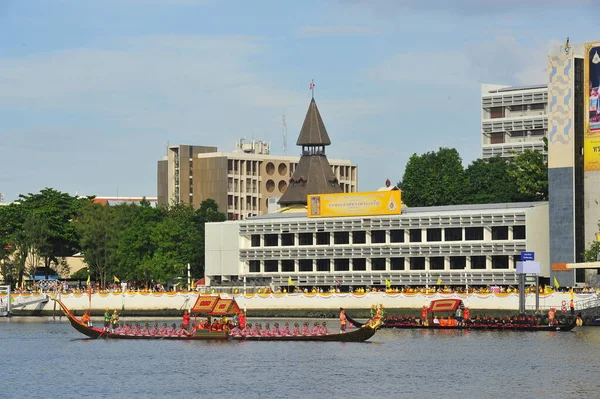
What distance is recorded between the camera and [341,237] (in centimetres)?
14588

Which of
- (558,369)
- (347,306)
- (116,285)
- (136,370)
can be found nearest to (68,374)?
(136,370)

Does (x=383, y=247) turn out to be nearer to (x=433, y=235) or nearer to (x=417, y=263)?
(x=417, y=263)

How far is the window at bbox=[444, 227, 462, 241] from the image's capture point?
137 meters

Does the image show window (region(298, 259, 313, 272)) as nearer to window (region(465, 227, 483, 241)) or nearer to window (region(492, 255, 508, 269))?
window (region(465, 227, 483, 241))

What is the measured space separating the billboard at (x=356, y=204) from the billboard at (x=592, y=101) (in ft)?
78.8

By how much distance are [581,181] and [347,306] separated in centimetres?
2781

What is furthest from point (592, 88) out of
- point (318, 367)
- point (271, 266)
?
point (318, 367)

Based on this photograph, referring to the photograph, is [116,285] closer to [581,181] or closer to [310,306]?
[310,306]

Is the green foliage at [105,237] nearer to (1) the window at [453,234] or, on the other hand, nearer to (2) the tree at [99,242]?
(2) the tree at [99,242]

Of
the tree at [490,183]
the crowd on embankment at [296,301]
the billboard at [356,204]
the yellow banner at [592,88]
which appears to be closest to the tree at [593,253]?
the crowd on embankment at [296,301]

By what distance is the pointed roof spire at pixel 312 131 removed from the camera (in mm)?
171500

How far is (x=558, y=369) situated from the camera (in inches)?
3145

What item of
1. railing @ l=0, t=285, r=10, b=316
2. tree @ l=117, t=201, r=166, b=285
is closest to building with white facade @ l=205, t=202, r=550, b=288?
tree @ l=117, t=201, r=166, b=285

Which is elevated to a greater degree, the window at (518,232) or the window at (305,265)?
the window at (518,232)
